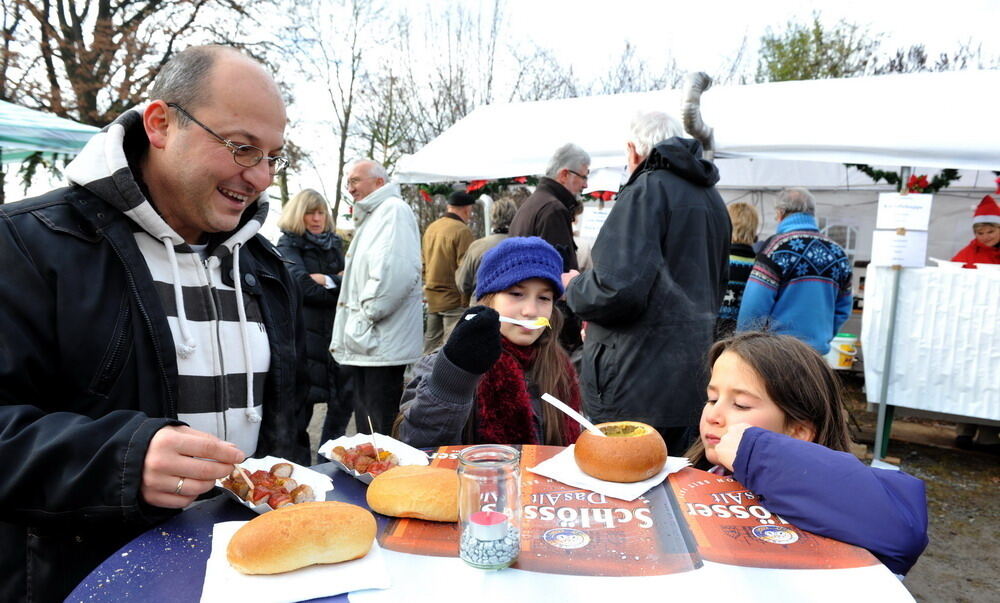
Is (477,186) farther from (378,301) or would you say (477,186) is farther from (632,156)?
(632,156)

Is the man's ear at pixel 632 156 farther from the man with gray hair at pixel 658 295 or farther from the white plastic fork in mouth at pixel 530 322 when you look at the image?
the white plastic fork in mouth at pixel 530 322

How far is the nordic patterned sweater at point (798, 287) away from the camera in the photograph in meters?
4.04

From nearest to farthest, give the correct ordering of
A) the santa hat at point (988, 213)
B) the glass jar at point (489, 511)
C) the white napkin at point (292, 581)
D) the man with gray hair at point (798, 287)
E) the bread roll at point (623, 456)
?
the white napkin at point (292, 581) < the glass jar at point (489, 511) < the bread roll at point (623, 456) < the man with gray hair at point (798, 287) < the santa hat at point (988, 213)

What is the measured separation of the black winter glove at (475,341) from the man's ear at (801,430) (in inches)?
36.2

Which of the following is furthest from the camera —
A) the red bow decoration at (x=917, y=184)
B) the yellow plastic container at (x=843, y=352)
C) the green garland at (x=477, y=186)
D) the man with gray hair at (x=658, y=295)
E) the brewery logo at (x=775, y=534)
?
the green garland at (x=477, y=186)

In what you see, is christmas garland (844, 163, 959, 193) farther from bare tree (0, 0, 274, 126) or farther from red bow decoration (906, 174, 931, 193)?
bare tree (0, 0, 274, 126)

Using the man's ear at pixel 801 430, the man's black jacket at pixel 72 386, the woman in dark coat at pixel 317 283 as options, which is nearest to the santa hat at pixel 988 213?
the man's ear at pixel 801 430

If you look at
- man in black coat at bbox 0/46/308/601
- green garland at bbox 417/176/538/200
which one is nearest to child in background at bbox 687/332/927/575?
man in black coat at bbox 0/46/308/601

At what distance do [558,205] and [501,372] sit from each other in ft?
7.97

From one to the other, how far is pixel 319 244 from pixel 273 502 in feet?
12.7

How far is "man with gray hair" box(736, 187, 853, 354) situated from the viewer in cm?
404

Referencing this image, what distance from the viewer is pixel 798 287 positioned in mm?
4062

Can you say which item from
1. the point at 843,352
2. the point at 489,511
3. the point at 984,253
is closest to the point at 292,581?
the point at 489,511

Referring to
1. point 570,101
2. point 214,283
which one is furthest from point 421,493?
point 570,101
